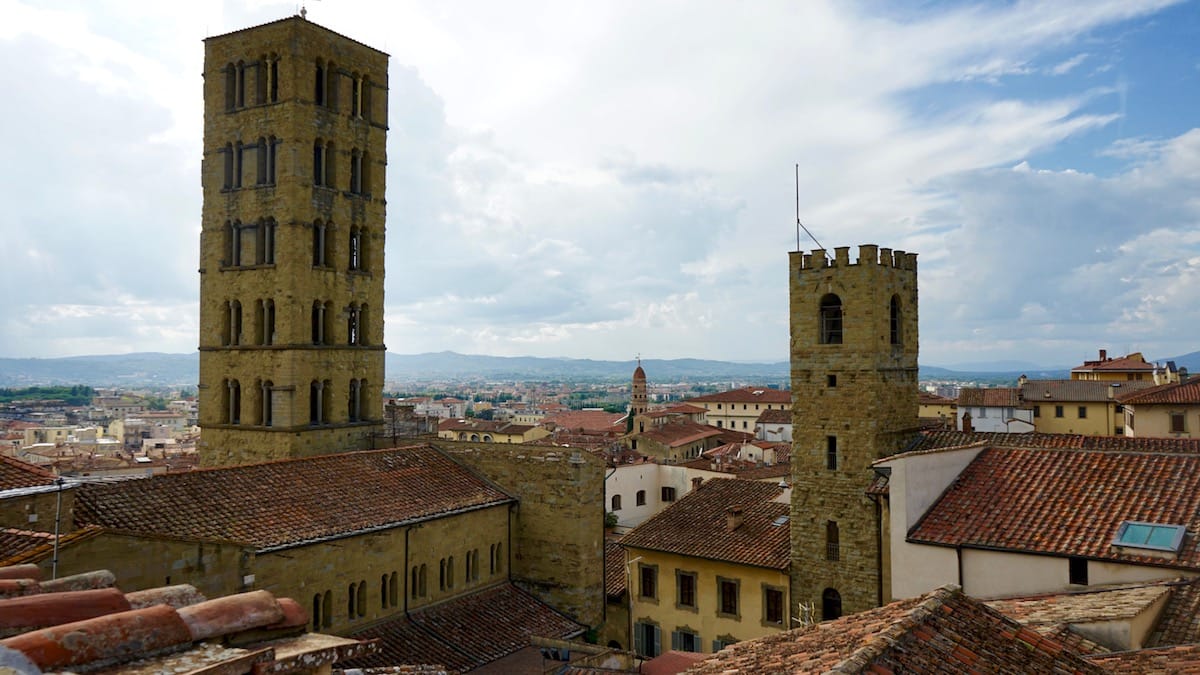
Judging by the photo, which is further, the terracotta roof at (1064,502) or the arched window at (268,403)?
the arched window at (268,403)

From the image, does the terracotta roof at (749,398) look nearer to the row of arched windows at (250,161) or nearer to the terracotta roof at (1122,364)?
the terracotta roof at (1122,364)

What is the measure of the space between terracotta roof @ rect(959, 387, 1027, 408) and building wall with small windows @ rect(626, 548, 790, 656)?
60.2 m

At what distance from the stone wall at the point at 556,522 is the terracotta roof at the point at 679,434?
195 feet

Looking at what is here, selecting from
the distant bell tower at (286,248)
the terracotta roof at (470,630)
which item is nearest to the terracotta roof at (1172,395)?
the terracotta roof at (470,630)

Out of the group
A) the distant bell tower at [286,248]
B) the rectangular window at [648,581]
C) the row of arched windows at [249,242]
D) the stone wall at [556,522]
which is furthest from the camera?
the row of arched windows at [249,242]

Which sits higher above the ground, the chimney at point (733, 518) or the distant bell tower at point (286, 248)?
the distant bell tower at point (286, 248)

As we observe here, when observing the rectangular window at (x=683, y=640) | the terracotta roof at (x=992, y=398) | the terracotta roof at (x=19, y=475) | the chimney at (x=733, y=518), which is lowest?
the rectangular window at (x=683, y=640)

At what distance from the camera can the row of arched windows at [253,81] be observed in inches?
1421

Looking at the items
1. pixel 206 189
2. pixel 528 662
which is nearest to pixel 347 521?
pixel 528 662

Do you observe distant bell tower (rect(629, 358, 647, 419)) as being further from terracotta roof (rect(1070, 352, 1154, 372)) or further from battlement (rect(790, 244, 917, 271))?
battlement (rect(790, 244, 917, 271))

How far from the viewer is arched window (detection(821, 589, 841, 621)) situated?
1199 inches

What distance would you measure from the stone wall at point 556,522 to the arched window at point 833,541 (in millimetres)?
8134

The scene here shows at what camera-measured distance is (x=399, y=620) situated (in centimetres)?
2523

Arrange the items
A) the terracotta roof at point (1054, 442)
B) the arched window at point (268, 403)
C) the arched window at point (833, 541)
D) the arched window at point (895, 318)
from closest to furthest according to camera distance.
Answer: the arched window at point (833, 541) < the terracotta roof at point (1054, 442) < the arched window at point (895, 318) < the arched window at point (268, 403)
